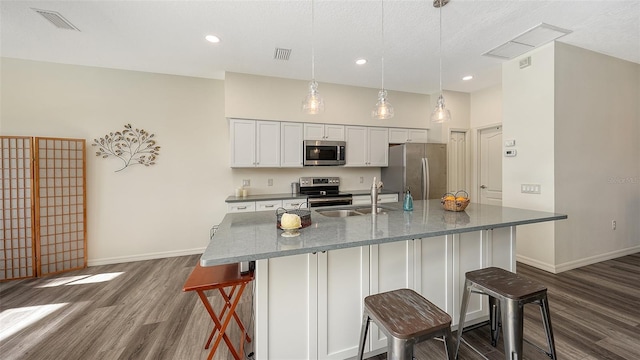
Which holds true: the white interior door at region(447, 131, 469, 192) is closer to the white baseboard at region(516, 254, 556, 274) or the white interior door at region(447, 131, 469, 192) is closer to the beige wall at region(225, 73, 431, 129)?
the beige wall at region(225, 73, 431, 129)

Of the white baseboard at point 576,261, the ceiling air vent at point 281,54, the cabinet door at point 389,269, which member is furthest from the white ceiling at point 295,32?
the white baseboard at point 576,261

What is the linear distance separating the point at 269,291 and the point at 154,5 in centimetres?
266

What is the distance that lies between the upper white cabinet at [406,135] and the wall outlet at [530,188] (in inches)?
79.7

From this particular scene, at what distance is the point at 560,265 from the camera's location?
10.1 feet

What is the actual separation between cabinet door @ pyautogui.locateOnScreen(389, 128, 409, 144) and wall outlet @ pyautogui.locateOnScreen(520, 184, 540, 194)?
6.80 ft

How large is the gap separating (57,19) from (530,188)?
5723 millimetres

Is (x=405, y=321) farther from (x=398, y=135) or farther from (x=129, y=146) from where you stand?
(x=129, y=146)

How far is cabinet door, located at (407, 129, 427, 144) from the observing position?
16.0 ft

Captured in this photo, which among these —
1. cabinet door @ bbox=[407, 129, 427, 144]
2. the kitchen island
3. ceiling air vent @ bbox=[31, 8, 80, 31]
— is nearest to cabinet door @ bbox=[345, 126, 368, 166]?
cabinet door @ bbox=[407, 129, 427, 144]

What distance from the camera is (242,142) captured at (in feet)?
12.7

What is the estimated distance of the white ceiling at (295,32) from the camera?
2.27 metres

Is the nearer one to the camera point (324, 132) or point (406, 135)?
point (324, 132)

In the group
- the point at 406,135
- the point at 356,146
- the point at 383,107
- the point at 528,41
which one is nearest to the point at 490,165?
the point at 406,135

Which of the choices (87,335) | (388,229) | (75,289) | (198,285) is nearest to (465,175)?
(388,229)
